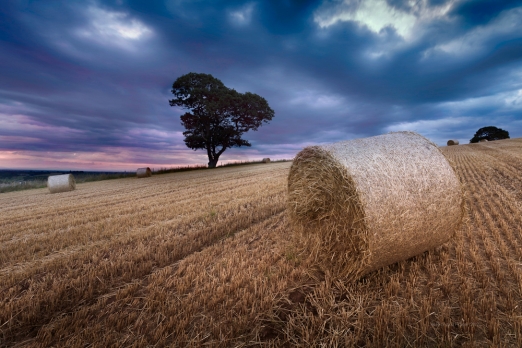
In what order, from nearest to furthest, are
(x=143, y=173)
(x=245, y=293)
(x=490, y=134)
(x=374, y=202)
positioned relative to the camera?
(x=245, y=293) < (x=374, y=202) < (x=143, y=173) < (x=490, y=134)

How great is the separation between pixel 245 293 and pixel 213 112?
98.9 feet

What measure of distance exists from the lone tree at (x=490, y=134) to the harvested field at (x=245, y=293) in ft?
253

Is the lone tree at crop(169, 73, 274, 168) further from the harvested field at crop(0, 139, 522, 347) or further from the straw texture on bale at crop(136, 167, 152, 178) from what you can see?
the harvested field at crop(0, 139, 522, 347)

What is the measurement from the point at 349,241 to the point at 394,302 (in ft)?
2.87

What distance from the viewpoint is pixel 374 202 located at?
10.5 ft

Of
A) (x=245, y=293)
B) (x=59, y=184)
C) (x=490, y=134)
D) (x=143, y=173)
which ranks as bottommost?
(x=245, y=293)

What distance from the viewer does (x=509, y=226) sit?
4.94m

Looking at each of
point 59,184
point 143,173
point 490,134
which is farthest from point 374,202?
point 490,134

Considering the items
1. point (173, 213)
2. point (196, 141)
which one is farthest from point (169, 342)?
point (196, 141)

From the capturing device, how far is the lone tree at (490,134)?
208 feet

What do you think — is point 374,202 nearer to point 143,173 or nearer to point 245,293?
point 245,293

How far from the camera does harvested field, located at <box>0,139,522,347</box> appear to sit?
2.41 metres

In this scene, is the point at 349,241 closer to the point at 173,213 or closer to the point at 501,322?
the point at 501,322

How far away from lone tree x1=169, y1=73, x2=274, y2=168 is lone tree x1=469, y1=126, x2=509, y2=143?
61.0 metres
